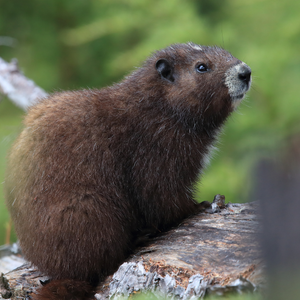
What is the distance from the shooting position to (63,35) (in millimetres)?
9734

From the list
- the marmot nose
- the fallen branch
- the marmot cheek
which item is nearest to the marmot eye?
the marmot cheek

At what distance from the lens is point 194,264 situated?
11.0 ft

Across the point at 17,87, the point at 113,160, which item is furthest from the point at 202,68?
the point at 17,87

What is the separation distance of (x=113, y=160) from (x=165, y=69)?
4.09 ft

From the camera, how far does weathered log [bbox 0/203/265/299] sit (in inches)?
116

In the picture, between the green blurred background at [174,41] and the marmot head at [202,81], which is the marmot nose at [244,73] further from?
the green blurred background at [174,41]

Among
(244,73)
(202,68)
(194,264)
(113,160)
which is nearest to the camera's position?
(194,264)

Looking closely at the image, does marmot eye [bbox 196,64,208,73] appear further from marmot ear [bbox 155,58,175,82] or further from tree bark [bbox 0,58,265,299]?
tree bark [bbox 0,58,265,299]

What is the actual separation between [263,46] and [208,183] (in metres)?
2.83

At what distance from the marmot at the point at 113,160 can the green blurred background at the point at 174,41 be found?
124 cm

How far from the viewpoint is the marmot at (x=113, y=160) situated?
3916mm

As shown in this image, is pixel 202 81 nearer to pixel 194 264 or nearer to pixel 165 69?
pixel 165 69

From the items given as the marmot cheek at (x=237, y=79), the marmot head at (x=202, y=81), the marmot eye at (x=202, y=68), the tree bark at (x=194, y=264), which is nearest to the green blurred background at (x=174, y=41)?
the marmot head at (x=202, y=81)

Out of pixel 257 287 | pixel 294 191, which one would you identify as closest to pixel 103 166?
pixel 257 287
